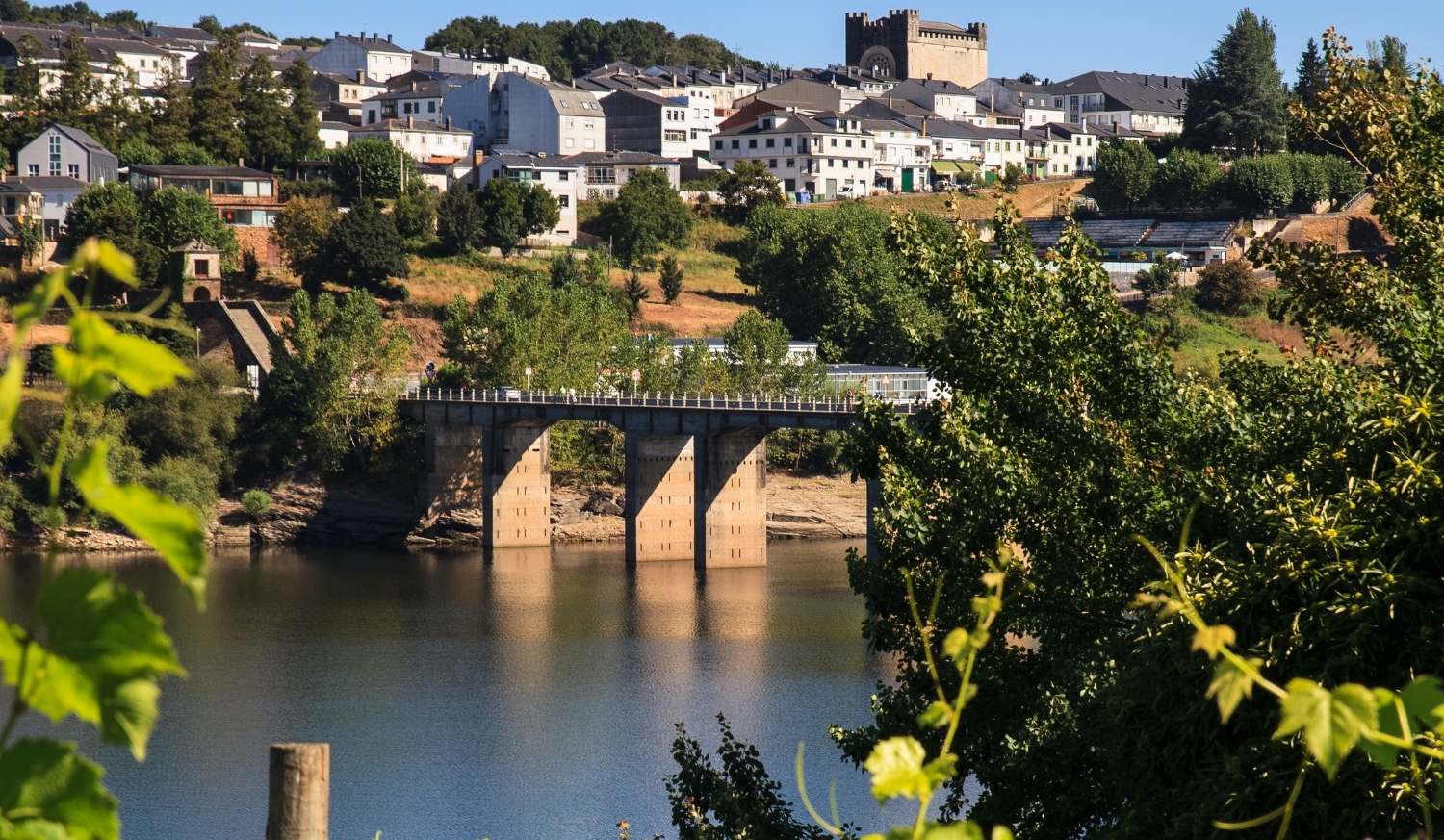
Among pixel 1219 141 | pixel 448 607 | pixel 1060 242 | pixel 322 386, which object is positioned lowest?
pixel 448 607

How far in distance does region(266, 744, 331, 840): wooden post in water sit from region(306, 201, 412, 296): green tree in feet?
288

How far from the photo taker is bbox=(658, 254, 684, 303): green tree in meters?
103

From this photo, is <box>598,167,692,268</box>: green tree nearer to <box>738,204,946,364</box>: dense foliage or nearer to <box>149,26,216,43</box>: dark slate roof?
<box>738,204,946,364</box>: dense foliage

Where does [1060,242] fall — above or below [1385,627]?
above

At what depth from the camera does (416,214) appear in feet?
335

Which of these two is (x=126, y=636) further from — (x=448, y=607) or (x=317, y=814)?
(x=448, y=607)

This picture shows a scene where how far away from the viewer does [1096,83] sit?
164 m

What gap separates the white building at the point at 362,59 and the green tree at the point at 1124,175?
5893cm

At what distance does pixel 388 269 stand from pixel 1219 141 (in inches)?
2609

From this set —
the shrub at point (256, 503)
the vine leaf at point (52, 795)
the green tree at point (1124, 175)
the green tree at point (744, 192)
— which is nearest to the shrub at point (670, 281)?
the green tree at point (744, 192)

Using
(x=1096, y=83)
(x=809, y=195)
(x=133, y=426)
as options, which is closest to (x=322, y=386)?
(x=133, y=426)

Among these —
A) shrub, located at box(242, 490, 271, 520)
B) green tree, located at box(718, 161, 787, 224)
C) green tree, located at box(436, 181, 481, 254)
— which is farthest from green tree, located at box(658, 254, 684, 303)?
shrub, located at box(242, 490, 271, 520)

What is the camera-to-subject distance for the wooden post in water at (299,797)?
7.40 m

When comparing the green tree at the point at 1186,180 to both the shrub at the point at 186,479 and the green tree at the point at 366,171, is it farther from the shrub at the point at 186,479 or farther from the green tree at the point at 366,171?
the shrub at the point at 186,479
